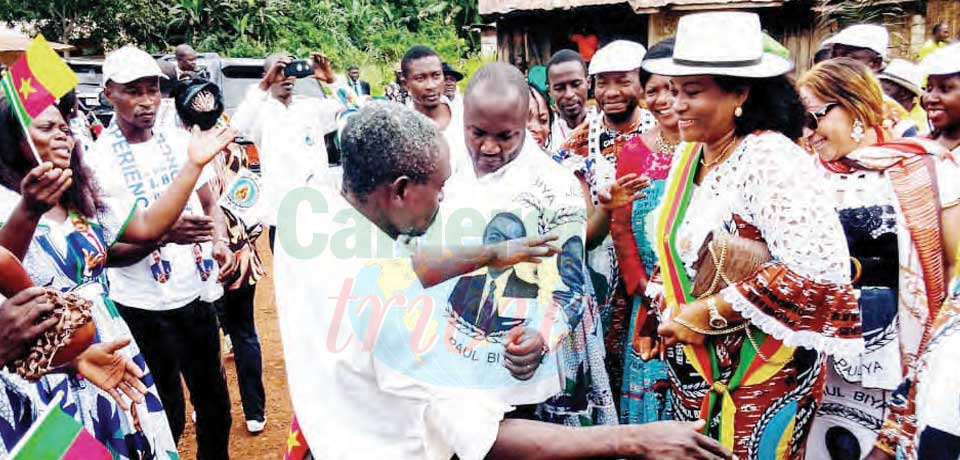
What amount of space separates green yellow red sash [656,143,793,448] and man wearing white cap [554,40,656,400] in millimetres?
697

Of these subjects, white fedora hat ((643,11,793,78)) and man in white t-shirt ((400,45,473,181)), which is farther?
man in white t-shirt ((400,45,473,181))

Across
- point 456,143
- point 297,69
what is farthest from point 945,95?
point 297,69

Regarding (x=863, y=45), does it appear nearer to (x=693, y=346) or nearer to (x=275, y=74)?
(x=693, y=346)

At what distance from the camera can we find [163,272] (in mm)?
3705

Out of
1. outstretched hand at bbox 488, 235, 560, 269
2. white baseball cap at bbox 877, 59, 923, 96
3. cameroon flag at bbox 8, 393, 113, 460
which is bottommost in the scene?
cameroon flag at bbox 8, 393, 113, 460

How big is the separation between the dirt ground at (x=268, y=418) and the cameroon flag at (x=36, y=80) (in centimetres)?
284

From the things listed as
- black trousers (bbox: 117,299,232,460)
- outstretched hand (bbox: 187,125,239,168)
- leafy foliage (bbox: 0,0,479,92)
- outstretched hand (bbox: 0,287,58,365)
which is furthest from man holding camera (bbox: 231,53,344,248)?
leafy foliage (bbox: 0,0,479,92)

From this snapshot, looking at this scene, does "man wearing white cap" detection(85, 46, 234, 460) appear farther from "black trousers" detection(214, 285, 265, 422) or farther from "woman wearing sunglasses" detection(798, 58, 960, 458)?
"woman wearing sunglasses" detection(798, 58, 960, 458)

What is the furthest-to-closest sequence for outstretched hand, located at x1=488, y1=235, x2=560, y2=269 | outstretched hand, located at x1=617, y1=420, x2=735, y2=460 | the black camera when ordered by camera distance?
the black camera
outstretched hand, located at x1=488, y1=235, x2=560, y2=269
outstretched hand, located at x1=617, y1=420, x2=735, y2=460

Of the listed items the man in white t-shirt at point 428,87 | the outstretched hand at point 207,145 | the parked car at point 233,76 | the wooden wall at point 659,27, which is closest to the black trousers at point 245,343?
Result: the man in white t-shirt at point 428,87

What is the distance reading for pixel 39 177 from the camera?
2.28 metres

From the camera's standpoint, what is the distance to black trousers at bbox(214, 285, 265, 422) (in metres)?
4.71

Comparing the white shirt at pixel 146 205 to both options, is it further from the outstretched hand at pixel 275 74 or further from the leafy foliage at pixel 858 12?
the leafy foliage at pixel 858 12

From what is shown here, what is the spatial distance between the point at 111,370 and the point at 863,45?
166 inches
